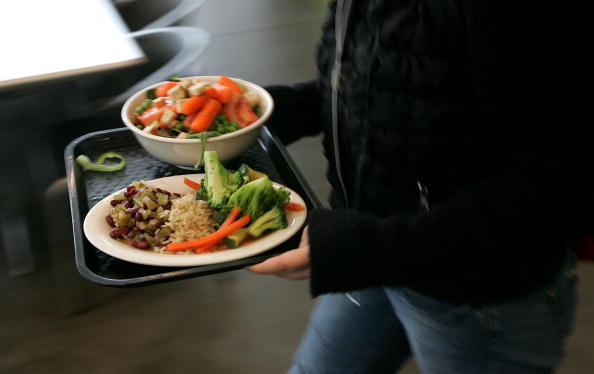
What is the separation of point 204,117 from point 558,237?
0.58 metres

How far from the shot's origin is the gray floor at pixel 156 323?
6.05ft

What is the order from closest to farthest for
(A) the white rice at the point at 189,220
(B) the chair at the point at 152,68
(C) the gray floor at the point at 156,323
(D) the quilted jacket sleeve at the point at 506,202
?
(D) the quilted jacket sleeve at the point at 506,202
(A) the white rice at the point at 189,220
(B) the chair at the point at 152,68
(C) the gray floor at the point at 156,323

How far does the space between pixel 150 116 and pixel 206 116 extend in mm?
98

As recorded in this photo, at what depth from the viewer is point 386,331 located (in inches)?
41.3

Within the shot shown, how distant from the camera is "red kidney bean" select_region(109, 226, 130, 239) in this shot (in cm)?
91

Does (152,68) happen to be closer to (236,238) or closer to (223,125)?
(223,125)

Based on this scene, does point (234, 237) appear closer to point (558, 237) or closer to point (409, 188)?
point (409, 188)

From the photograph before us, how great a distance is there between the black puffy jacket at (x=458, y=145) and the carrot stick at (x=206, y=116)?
24 cm

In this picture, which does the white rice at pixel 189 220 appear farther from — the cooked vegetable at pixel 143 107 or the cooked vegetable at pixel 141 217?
the cooked vegetable at pixel 143 107

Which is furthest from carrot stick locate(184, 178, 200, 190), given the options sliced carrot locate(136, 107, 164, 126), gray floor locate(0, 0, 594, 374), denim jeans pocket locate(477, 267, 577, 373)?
gray floor locate(0, 0, 594, 374)

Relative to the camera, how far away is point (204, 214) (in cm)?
95

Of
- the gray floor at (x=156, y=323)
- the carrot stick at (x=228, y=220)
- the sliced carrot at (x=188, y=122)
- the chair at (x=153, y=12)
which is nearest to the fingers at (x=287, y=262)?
the carrot stick at (x=228, y=220)

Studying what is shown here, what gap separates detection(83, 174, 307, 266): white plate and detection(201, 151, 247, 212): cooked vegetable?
7 centimetres

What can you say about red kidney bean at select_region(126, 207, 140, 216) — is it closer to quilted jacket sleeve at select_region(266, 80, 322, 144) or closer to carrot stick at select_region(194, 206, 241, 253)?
carrot stick at select_region(194, 206, 241, 253)
